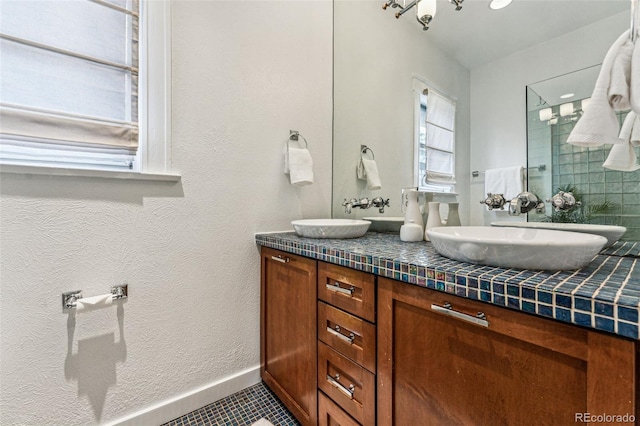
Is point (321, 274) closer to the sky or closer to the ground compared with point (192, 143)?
closer to the ground

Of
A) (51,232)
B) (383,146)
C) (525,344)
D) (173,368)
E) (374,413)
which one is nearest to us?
(525,344)

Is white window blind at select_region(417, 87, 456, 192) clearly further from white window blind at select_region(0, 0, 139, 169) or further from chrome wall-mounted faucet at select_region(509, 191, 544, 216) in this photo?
white window blind at select_region(0, 0, 139, 169)

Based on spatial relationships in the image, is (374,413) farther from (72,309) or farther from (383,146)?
(383,146)

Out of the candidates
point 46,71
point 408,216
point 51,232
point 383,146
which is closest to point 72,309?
point 51,232

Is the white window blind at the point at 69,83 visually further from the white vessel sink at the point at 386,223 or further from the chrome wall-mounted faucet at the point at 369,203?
the white vessel sink at the point at 386,223

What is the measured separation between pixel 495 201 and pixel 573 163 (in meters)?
0.27

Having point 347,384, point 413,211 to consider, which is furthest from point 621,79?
point 347,384

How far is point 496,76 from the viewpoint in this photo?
1201mm

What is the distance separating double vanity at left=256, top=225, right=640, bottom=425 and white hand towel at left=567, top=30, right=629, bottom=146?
358mm

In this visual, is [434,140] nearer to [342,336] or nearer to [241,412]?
[342,336]

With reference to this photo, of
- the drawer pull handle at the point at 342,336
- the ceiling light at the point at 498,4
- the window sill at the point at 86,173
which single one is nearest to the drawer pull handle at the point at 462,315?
the drawer pull handle at the point at 342,336

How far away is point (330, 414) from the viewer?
104cm

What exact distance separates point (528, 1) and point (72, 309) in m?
2.16

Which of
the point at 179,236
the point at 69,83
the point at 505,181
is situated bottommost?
the point at 179,236
